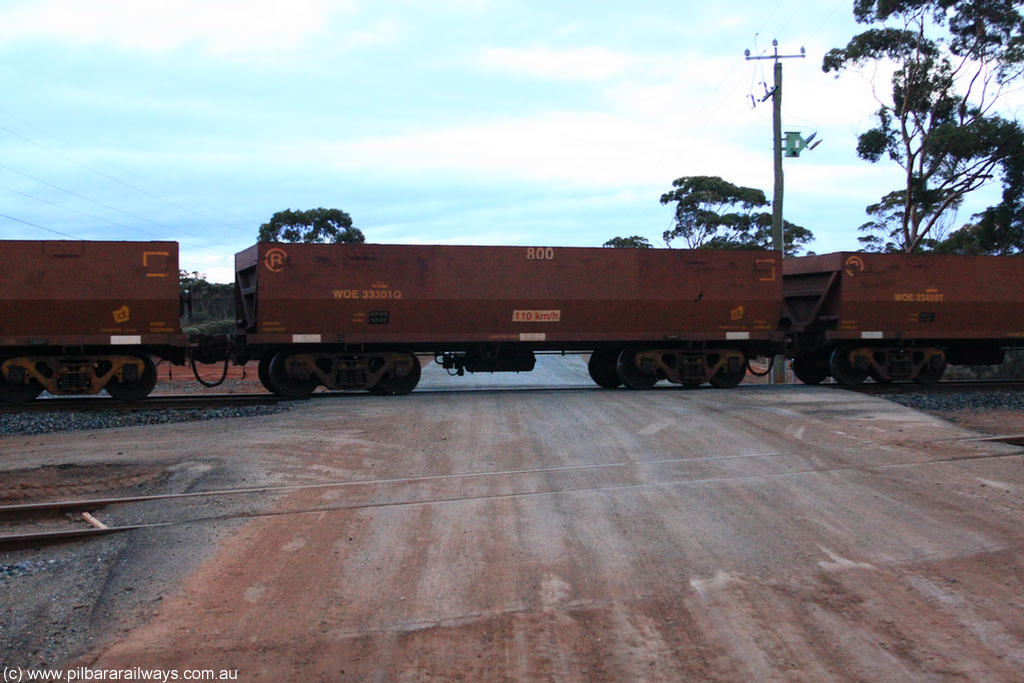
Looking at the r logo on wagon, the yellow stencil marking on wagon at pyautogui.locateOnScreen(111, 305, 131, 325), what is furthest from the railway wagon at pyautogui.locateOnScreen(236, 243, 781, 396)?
the yellow stencil marking on wagon at pyautogui.locateOnScreen(111, 305, 131, 325)

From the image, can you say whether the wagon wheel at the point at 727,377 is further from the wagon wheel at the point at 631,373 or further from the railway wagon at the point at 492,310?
the wagon wheel at the point at 631,373

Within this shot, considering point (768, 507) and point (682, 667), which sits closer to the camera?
point (682, 667)

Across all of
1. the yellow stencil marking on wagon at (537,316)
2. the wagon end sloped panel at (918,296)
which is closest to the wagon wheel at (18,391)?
the yellow stencil marking on wagon at (537,316)

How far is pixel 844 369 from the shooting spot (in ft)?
57.4

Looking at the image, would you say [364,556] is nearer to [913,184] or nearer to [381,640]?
[381,640]

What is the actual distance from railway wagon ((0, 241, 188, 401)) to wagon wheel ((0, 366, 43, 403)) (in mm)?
15

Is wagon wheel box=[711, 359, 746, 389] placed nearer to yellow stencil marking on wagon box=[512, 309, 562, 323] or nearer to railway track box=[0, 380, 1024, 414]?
railway track box=[0, 380, 1024, 414]

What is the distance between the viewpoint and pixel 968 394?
50.7ft

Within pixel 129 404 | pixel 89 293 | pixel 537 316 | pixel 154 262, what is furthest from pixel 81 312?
pixel 537 316

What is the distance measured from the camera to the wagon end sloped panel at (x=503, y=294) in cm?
1496

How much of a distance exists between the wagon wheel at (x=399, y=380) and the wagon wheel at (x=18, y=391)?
5.99 meters

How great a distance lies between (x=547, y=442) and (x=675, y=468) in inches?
71.7

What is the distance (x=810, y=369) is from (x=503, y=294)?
817 cm

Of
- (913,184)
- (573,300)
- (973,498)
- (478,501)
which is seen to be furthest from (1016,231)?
(478,501)
